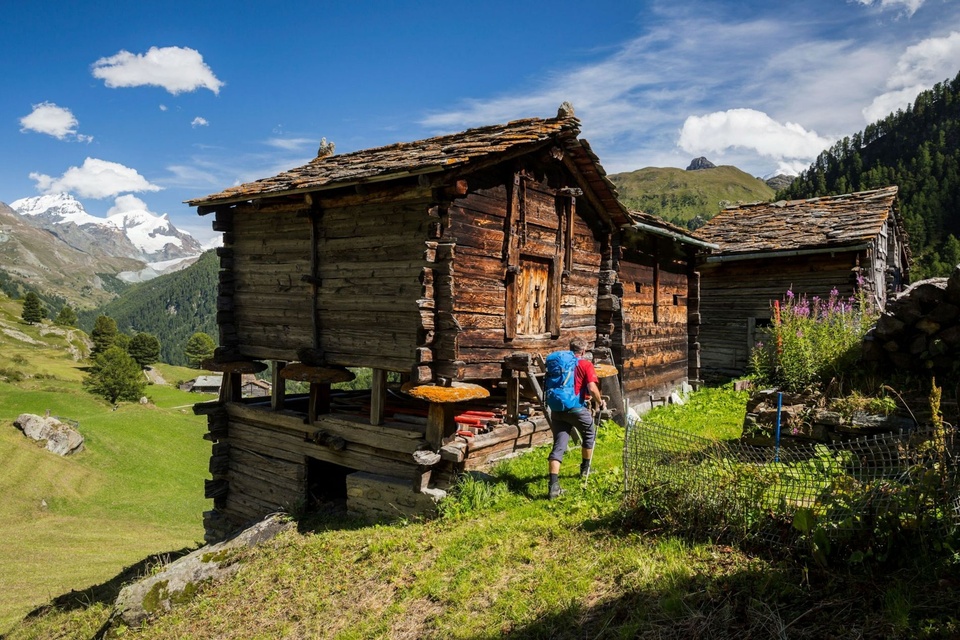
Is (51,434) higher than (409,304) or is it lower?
lower

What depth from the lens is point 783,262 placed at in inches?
752

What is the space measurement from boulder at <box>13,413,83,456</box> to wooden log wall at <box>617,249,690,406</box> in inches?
1400

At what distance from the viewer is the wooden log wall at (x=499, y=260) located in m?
10.1

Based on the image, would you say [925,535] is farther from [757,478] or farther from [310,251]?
[310,251]

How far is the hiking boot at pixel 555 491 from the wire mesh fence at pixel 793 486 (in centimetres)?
169

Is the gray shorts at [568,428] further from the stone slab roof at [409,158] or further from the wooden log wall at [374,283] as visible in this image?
the stone slab roof at [409,158]

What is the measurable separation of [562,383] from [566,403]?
293 millimetres

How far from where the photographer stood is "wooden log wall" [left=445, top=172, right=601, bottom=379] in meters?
10.1

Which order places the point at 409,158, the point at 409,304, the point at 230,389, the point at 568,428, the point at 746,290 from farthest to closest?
the point at 746,290, the point at 230,389, the point at 409,158, the point at 409,304, the point at 568,428

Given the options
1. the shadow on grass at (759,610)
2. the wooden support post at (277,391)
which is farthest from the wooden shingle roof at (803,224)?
the shadow on grass at (759,610)

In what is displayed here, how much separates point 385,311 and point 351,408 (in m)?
4.03

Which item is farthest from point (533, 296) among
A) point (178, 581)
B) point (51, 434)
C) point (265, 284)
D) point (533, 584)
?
point (51, 434)

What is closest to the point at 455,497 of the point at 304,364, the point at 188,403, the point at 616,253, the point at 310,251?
the point at 304,364

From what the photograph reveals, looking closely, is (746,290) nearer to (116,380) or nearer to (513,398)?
(513,398)
